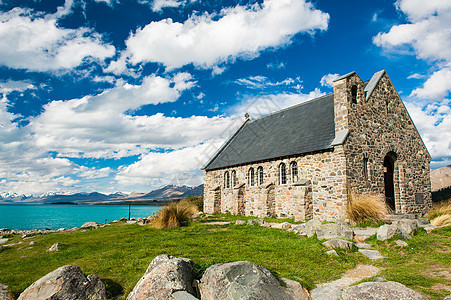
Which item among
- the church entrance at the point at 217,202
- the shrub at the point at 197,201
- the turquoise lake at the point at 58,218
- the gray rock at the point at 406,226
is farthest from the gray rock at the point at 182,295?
the shrub at the point at 197,201

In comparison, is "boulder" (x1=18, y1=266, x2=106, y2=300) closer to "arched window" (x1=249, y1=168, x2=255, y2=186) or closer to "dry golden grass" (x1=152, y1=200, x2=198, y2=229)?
"dry golden grass" (x1=152, y1=200, x2=198, y2=229)

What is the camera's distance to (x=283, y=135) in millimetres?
22734

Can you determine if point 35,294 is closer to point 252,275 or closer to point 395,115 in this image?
point 252,275

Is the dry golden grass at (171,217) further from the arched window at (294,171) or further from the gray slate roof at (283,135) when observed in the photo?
the gray slate roof at (283,135)

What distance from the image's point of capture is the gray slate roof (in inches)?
739

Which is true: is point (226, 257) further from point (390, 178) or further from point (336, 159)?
point (390, 178)

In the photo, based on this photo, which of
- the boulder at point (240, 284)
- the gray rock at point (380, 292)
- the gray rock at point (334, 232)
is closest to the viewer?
the gray rock at point (380, 292)

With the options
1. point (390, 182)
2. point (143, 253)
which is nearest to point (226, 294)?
point (143, 253)

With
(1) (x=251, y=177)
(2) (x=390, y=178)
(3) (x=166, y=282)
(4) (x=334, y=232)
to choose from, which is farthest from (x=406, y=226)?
(1) (x=251, y=177)

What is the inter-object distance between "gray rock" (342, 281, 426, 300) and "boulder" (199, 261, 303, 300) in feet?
4.06

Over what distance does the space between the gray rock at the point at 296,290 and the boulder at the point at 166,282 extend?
2.09 meters

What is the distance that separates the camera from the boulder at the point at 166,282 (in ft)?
18.4

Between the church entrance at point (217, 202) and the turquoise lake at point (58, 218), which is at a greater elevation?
the church entrance at point (217, 202)

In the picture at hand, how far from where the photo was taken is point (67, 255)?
9.58 meters
